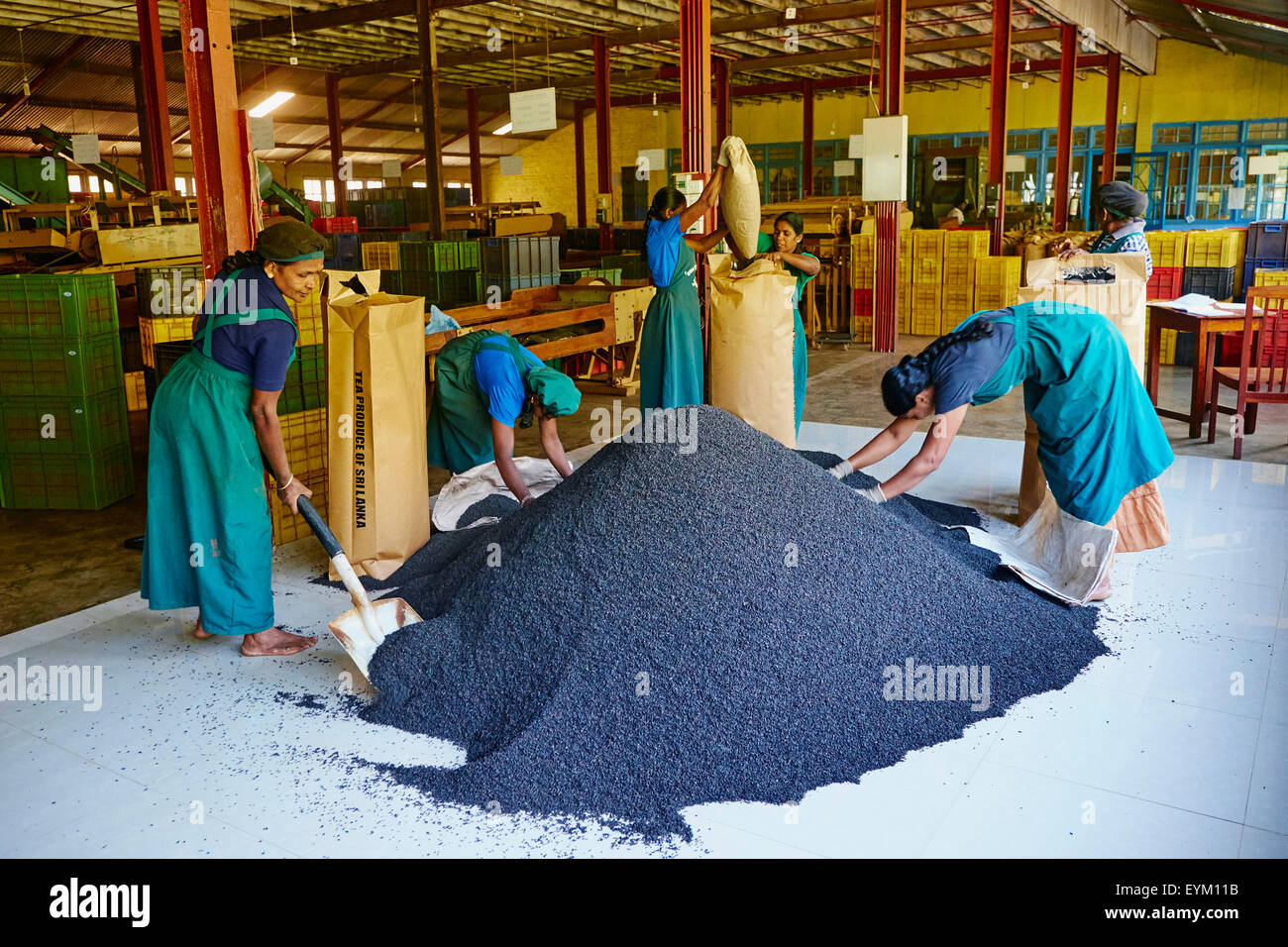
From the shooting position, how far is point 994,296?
34.0ft

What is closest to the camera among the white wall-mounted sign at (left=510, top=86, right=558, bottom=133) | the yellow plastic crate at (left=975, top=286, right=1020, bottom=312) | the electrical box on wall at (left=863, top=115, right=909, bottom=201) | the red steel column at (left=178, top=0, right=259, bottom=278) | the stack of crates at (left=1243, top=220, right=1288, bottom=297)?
the red steel column at (left=178, top=0, right=259, bottom=278)

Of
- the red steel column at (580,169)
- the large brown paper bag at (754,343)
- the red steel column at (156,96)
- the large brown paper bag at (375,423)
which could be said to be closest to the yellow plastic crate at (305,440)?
the large brown paper bag at (375,423)

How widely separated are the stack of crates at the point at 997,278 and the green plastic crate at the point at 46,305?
8.21 metres

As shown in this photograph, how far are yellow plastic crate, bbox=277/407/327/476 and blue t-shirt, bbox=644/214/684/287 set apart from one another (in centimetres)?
171

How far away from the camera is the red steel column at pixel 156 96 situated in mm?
8781

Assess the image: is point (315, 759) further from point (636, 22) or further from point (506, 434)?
point (636, 22)

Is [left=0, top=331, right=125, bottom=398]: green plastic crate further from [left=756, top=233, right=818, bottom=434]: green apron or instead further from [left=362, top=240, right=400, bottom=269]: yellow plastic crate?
[left=362, top=240, right=400, bottom=269]: yellow plastic crate

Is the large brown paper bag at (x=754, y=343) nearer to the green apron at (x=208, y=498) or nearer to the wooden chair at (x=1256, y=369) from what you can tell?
the green apron at (x=208, y=498)

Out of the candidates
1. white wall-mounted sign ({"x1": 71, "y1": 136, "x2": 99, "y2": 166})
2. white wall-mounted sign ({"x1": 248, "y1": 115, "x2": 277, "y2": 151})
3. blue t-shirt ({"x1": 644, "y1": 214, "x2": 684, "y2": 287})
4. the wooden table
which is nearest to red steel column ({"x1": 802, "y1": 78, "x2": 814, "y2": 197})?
white wall-mounted sign ({"x1": 71, "y1": 136, "x2": 99, "y2": 166})

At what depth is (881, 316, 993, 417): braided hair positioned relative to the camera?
3.17 metres

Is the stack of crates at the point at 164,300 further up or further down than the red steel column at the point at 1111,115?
further down

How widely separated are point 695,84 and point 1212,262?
561cm

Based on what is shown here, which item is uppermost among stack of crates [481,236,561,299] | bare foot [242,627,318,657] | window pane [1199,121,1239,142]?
window pane [1199,121,1239,142]

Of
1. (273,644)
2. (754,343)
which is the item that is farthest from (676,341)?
(273,644)
